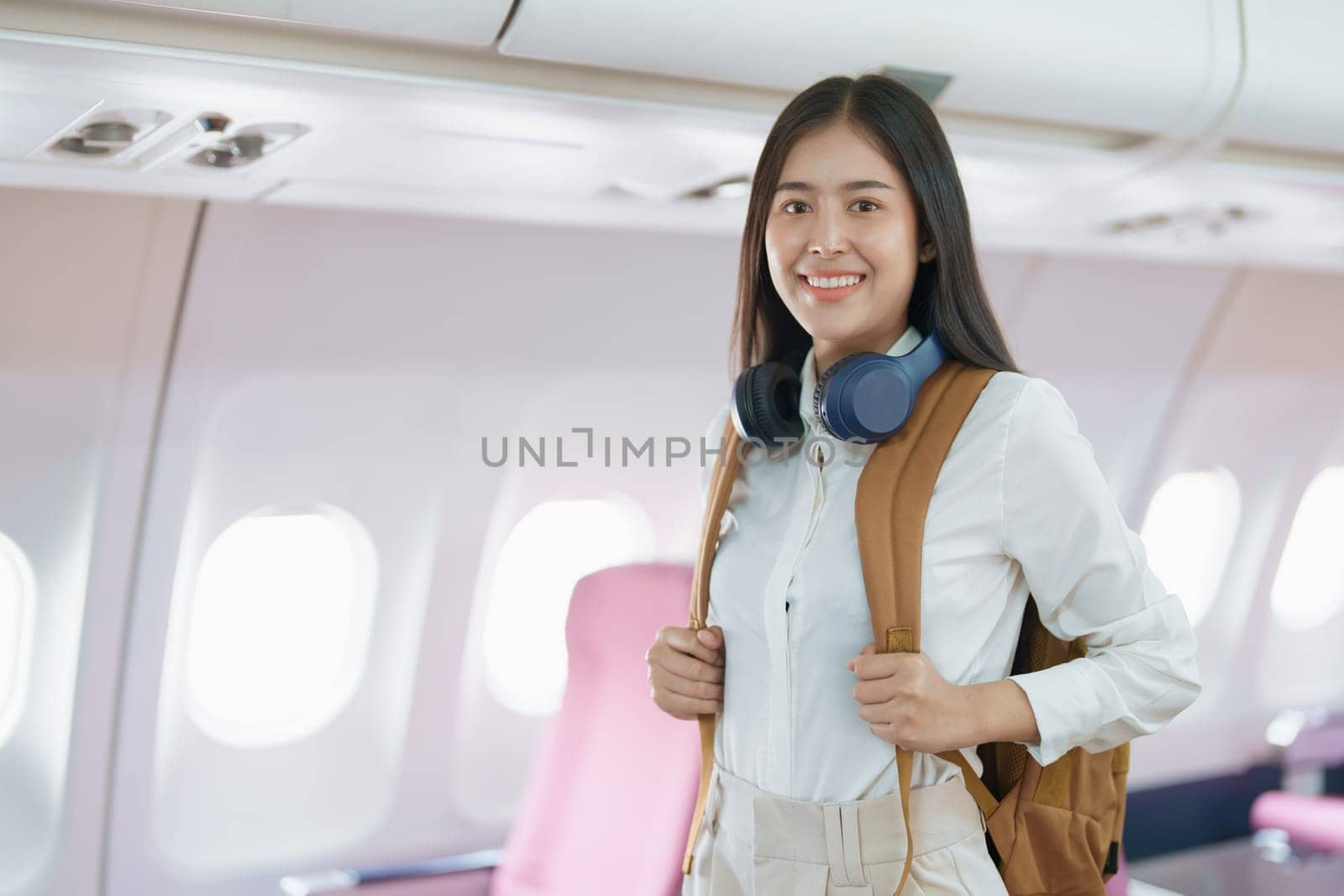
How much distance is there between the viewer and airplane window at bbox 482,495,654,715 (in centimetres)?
429

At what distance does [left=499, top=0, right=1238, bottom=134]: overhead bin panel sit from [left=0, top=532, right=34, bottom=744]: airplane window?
2.14 m

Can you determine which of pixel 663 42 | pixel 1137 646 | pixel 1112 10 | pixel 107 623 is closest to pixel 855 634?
pixel 1137 646

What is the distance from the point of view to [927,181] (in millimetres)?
1719

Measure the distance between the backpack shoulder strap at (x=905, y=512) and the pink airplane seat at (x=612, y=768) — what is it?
134cm

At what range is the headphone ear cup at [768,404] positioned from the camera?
1807 millimetres

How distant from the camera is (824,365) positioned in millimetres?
1892

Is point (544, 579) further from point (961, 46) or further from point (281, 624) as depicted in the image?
point (961, 46)

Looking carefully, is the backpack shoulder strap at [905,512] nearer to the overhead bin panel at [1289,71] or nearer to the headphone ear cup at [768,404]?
the headphone ear cup at [768,404]

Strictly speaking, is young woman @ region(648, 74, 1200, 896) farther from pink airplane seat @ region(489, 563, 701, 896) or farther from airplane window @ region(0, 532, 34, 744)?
airplane window @ region(0, 532, 34, 744)

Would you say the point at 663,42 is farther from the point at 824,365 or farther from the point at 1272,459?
the point at 1272,459

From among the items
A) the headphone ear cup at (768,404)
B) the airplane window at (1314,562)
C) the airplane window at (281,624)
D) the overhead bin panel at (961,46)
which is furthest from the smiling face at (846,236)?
the airplane window at (1314,562)

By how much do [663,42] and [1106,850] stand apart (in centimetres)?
145

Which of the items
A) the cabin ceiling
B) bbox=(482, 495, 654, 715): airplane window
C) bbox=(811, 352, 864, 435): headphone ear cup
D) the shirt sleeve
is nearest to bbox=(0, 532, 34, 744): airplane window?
the cabin ceiling

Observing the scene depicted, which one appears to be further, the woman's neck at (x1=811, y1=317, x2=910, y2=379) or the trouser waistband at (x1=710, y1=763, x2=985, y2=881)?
the woman's neck at (x1=811, y1=317, x2=910, y2=379)
